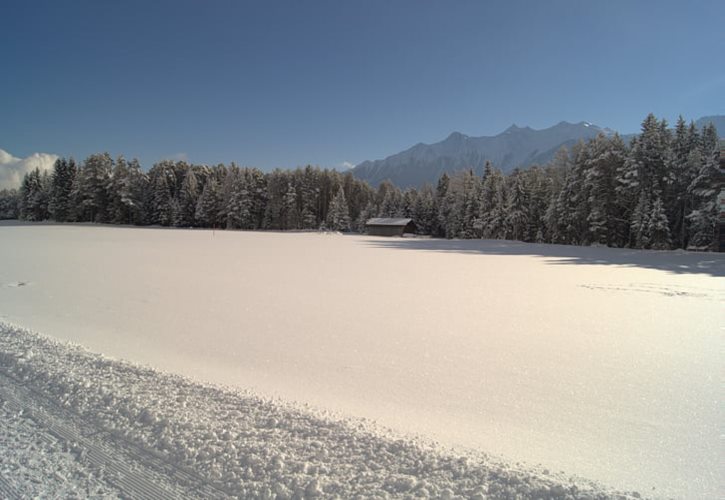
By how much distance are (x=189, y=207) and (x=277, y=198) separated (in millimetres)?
15932

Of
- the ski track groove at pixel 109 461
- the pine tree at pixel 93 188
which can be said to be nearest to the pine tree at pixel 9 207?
the pine tree at pixel 93 188

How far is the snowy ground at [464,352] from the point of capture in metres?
2.86

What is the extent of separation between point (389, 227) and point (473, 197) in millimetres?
14106

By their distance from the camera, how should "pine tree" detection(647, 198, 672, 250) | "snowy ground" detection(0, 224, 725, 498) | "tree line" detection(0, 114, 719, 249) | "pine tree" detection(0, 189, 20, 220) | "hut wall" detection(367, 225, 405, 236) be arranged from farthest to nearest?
1. "pine tree" detection(0, 189, 20, 220)
2. "hut wall" detection(367, 225, 405, 236)
3. "tree line" detection(0, 114, 719, 249)
4. "pine tree" detection(647, 198, 672, 250)
5. "snowy ground" detection(0, 224, 725, 498)

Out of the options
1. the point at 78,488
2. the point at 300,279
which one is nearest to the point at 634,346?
the point at 78,488

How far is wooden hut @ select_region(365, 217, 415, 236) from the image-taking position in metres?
58.4

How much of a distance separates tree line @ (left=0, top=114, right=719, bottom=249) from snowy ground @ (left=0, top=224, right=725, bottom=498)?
26.2 meters

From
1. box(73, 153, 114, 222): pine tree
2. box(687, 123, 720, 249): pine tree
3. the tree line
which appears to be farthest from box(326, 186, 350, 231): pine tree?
box(687, 123, 720, 249): pine tree

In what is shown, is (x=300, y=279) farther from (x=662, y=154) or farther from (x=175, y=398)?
(x=662, y=154)

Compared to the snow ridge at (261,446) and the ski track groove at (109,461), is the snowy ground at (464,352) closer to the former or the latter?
the snow ridge at (261,446)

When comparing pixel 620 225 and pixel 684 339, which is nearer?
pixel 684 339

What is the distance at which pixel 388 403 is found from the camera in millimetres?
3453

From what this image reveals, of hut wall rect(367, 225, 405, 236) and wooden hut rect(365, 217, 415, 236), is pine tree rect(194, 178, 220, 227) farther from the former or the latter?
hut wall rect(367, 225, 405, 236)

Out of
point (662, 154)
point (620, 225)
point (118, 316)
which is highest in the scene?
point (662, 154)
